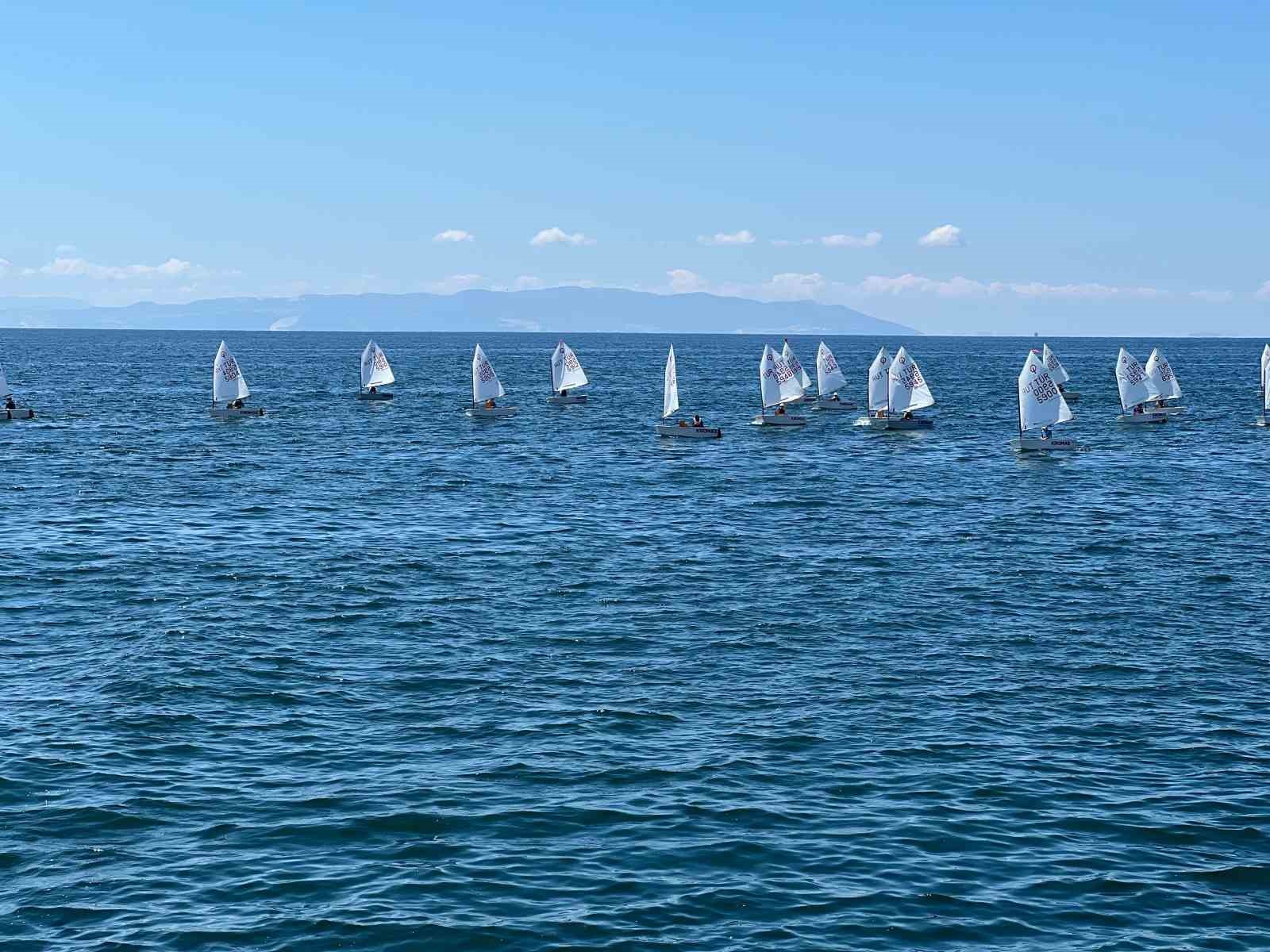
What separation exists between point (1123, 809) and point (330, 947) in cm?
1817

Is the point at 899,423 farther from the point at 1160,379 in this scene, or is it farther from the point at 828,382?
the point at 1160,379

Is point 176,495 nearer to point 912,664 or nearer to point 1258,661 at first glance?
point 912,664

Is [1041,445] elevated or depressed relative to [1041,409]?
depressed

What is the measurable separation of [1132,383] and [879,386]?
24.8 meters

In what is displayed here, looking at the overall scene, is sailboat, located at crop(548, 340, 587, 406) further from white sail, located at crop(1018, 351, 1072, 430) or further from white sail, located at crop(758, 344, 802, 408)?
white sail, located at crop(1018, 351, 1072, 430)

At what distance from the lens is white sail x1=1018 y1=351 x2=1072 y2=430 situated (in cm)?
10638

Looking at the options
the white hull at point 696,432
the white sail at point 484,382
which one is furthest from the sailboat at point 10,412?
the white hull at point 696,432

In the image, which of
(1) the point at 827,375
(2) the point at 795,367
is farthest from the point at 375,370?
(2) the point at 795,367

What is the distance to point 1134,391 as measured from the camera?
437ft

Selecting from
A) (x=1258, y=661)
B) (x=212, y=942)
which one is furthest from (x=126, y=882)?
(x=1258, y=661)

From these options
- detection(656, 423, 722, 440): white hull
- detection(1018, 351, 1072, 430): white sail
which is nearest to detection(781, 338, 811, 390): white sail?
detection(656, 423, 722, 440): white hull

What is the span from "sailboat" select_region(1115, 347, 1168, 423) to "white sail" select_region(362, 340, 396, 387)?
80244 mm

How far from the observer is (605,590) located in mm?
55750

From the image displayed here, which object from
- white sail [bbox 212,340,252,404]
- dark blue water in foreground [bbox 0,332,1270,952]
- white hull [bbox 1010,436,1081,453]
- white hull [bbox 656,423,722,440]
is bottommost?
dark blue water in foreground [bbox 0,332,1270,952]
